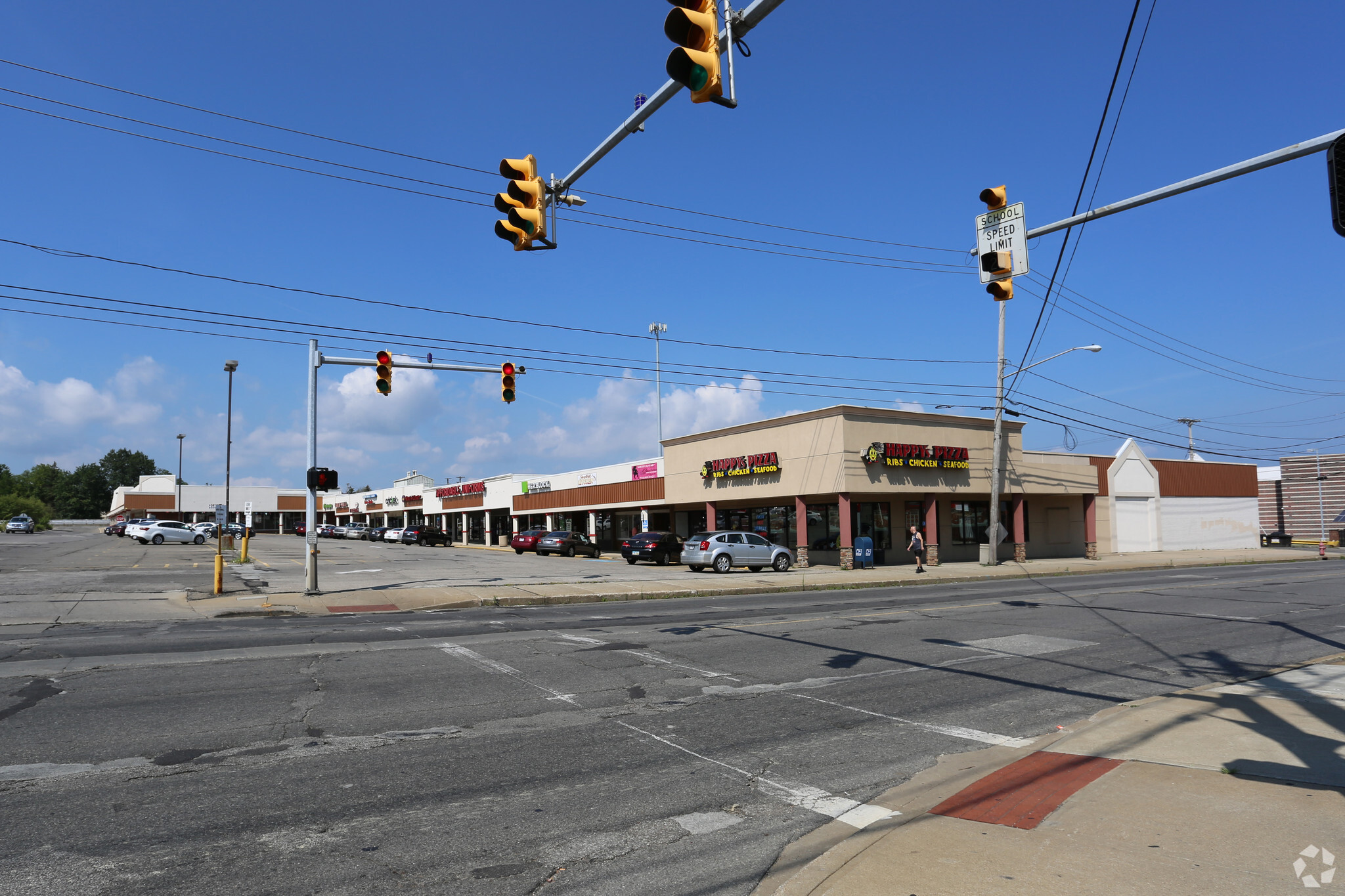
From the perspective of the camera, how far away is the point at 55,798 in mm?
5352

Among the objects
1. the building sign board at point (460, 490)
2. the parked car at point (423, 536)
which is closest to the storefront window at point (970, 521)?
the building sign board at point (460, 490)

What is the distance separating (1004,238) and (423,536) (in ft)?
194

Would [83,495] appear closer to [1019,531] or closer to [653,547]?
[653,547]

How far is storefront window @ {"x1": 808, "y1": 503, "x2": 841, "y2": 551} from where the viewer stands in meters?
36.2

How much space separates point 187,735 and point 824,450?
28541mm

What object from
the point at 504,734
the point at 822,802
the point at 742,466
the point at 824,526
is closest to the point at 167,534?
the point at 742,466

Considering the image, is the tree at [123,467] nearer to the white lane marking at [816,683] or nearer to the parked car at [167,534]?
the parked car at [167,534]

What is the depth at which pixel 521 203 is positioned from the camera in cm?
862

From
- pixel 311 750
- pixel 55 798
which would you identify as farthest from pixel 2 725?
pixel 311 750

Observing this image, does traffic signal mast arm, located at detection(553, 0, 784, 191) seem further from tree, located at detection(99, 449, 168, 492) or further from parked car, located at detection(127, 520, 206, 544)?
tree, located at detection(99, 449, 168, 492)

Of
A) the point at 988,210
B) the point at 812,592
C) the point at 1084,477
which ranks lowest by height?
the point at 812,592

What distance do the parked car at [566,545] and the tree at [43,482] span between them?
17111cm

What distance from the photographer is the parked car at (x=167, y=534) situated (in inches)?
2120

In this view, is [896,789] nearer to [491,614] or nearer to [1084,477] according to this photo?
[491,614]
